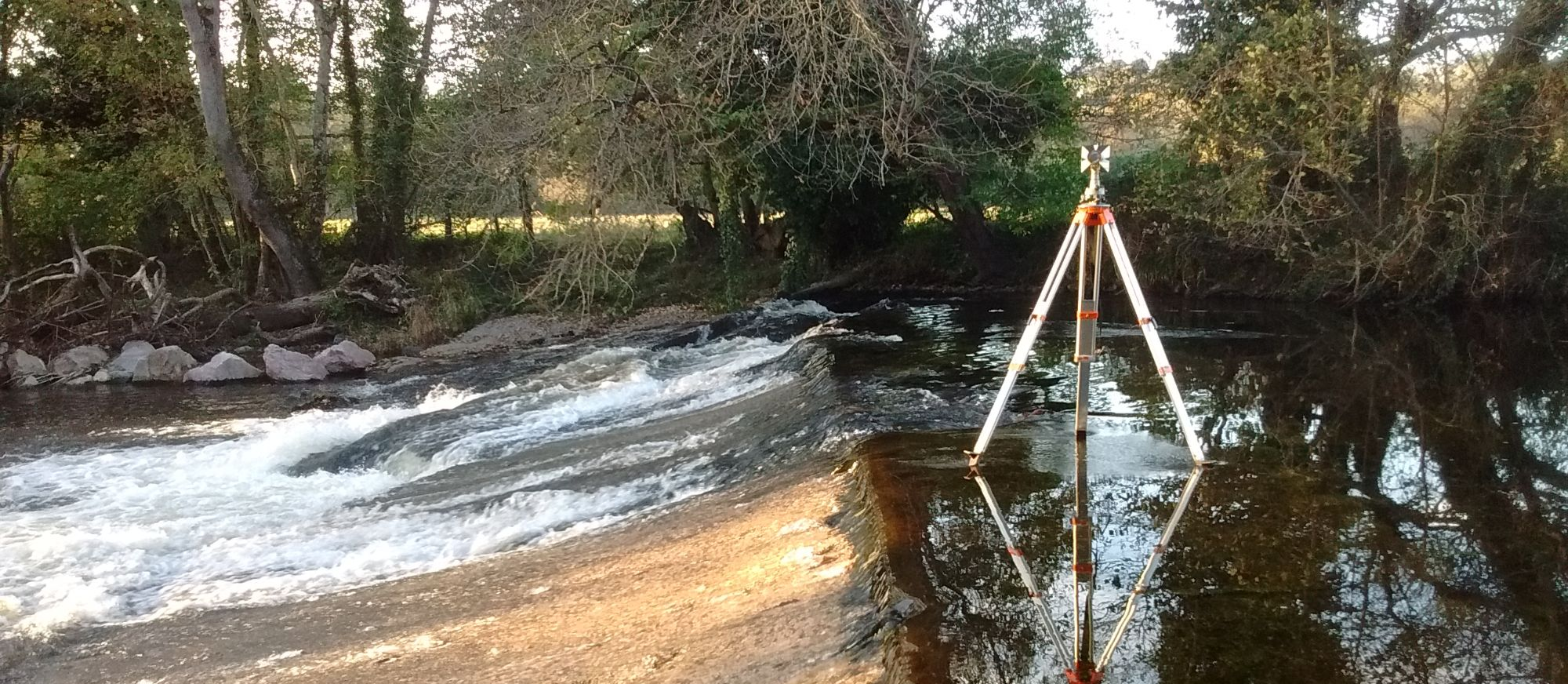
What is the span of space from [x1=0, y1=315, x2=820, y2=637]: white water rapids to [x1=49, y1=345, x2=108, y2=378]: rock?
4919 mm

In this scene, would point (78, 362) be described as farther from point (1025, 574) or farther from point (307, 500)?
point (1025, 574)

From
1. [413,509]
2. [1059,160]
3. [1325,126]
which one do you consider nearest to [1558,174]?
[1325,126]

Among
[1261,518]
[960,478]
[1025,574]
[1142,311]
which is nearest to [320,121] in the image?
[960,478]

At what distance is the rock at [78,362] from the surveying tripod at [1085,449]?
14.9 metres

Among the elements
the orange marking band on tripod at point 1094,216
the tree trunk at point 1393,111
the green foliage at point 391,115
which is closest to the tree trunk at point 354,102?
the green foliage at point 391,115

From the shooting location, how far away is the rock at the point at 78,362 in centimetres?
1539

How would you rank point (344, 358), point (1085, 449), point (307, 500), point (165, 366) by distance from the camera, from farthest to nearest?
point (344, 358)
point (165, 366)
point (307, 500)
point (1085, 449)

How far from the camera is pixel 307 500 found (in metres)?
8.59

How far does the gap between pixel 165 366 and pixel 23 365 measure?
214 cm

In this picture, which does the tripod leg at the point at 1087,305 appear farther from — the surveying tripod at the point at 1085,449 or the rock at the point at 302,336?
the rock at the point at 302,336

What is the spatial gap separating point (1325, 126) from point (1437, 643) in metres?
10.3

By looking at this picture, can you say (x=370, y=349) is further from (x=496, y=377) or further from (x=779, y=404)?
(x=779, y=404)

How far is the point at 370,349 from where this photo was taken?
16.9 m

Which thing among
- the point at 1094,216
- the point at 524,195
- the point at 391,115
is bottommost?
the point at 1094,216
